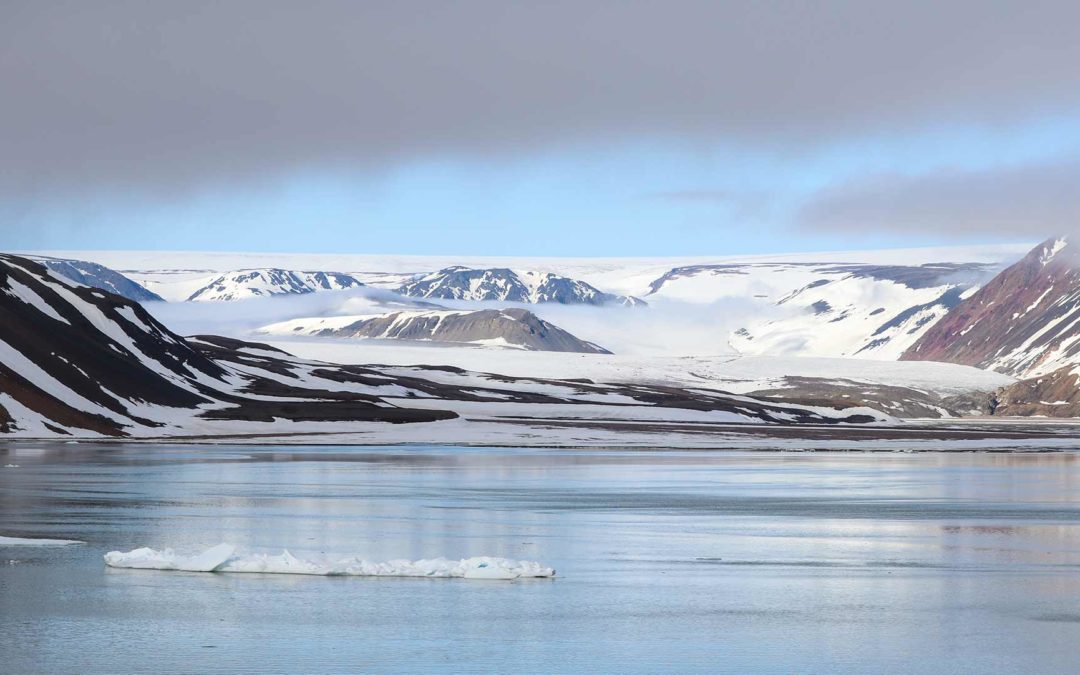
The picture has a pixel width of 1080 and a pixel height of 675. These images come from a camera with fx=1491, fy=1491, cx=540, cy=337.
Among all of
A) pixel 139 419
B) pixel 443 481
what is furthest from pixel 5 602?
pixel 139 419

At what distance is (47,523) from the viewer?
119ft

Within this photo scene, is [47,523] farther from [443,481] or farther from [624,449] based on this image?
[624,449]

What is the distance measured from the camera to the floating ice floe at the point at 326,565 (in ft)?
92.0

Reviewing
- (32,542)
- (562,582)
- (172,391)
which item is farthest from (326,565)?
(172,391)

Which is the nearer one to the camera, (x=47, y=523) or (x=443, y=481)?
(x=47, y=523)

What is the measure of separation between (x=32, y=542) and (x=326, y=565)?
7557mm

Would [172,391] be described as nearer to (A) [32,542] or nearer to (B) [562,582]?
(A) [32,542]

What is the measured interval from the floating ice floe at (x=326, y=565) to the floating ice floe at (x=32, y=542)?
10.6 feet

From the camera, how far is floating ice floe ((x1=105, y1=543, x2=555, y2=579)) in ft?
92.0

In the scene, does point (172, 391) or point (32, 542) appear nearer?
point (32, 542)

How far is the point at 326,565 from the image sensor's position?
93.8 feet

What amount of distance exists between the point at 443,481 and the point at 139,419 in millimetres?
68242

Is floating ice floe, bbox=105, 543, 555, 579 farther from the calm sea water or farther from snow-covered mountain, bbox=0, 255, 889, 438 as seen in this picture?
snow-covered mountain, bbox=0, 255, 889, 438

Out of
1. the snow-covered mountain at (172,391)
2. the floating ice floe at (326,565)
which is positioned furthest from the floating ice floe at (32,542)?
the snow-covered mountain at (172,391)
